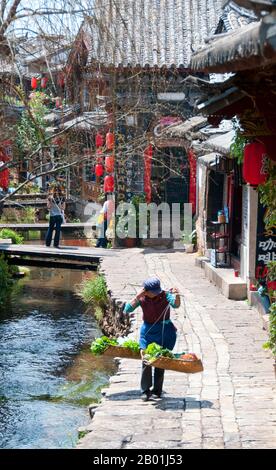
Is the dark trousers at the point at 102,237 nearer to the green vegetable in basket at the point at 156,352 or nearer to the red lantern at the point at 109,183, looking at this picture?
the red lantern at the point at 109,183

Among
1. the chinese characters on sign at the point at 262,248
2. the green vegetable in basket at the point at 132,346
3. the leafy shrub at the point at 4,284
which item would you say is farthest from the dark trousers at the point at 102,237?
the green vegetable in basket at the point at 132,346

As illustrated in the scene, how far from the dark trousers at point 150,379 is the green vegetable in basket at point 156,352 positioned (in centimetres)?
19

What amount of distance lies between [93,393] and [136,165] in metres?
13.4

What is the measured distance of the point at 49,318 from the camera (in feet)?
63.1

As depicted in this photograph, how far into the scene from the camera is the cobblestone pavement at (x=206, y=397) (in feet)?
26.6

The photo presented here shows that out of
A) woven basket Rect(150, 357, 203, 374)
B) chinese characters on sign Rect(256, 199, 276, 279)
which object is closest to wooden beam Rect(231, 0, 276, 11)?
woven basket Rect(150, 357, 203, 374)

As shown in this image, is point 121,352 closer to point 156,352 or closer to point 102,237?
point 156,352

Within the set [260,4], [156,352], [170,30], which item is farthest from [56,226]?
[260,4]

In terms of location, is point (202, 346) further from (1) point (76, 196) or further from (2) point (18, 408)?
(1) point (76, 196)

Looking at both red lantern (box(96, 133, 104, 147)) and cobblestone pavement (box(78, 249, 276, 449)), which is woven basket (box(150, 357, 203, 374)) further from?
red lantern (box(96, 133, 104, 147))

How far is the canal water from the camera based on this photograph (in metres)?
11.3

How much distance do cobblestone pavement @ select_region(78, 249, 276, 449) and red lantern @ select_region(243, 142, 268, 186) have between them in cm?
215

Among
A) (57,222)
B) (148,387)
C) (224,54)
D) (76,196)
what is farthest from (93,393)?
(76,196)

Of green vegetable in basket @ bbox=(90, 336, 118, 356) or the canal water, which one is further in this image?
the canal water
